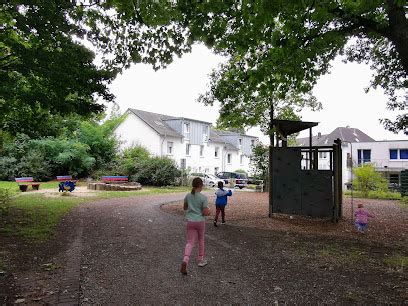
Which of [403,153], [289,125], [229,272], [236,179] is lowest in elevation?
[229,272]

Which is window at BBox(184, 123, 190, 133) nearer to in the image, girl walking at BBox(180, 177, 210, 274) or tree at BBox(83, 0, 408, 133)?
tree at BBox(83, 0, 408, 133)

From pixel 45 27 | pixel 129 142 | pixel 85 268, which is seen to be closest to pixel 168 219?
pixel 85 268

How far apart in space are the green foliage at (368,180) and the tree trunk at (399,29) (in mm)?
18023

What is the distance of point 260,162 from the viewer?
29094 mm

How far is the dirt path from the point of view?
16.0ft

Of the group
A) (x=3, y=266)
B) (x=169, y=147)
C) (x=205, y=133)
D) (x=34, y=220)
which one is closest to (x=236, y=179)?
(x=169, y=147)

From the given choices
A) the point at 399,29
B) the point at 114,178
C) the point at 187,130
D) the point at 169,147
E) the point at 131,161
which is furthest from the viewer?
the point at 187,130

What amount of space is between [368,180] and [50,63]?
2258 centimetres

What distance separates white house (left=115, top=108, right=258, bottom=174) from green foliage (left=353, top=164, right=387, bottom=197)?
17026mm

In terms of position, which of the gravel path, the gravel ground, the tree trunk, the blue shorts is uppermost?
the tree trunk

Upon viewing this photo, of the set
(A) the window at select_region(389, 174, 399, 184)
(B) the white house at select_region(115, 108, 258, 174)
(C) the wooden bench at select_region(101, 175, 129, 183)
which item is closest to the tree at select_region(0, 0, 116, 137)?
(C) the wooden bench at select_region(101, 175, 129, 183)

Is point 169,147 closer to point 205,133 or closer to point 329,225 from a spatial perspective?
point 205,133

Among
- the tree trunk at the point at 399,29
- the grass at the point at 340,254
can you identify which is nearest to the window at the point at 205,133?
the tree trunk at the point at 399,29

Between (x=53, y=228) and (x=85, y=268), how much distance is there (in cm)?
407
